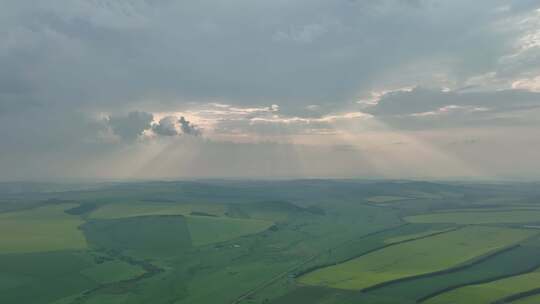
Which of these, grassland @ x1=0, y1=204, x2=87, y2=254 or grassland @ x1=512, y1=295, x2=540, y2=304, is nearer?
grassland @ x1=512, y1=295, x2=540, y2=304

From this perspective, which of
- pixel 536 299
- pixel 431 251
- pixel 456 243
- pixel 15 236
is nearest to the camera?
pixel 536 299

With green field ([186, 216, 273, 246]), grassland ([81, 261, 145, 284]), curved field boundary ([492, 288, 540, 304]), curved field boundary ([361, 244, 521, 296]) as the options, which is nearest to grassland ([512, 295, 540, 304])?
curved field boundary ([492, 288, 540, 304])

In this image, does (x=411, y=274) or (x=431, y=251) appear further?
(x=431, y=251)

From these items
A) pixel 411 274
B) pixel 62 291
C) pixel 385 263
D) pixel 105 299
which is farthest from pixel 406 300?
pixel 62 291

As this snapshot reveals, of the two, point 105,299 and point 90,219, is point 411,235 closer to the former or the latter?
point 105,299

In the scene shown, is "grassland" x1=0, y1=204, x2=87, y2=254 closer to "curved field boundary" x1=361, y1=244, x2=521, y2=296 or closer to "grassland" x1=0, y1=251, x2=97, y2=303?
"grassland" x1=0, y1=251, x2=97, y2=303


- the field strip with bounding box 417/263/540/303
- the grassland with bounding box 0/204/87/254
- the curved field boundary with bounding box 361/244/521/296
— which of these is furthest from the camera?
the grassland with bounding box 0/204/87/254

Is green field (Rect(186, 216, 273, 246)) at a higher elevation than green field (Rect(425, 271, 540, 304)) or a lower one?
higher
